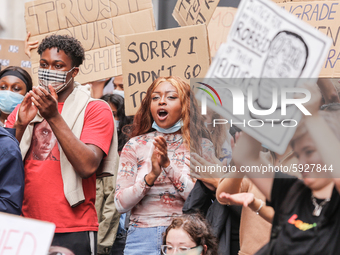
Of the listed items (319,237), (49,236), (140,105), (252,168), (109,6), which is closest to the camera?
(49,236)

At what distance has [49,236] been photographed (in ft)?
4.28

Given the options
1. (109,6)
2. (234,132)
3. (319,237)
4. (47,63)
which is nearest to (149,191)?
(234,132)

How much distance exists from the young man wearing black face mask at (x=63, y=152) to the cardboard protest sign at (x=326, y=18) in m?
1.37

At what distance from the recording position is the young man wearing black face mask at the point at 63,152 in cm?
241

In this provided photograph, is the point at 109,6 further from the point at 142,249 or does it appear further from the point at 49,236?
the point at 49,236

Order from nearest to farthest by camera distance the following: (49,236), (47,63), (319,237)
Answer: (49,236) → (319,237) → (47,63)

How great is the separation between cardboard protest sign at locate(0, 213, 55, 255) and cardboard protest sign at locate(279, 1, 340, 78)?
2.11 meters

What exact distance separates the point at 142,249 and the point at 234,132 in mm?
898

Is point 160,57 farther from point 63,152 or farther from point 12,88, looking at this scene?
point 12,88

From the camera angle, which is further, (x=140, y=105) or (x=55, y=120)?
(x=140, y=105)

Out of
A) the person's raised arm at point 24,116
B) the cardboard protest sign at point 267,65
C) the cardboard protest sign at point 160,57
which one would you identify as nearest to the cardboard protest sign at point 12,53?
the cardboard protest sign at point 160,57

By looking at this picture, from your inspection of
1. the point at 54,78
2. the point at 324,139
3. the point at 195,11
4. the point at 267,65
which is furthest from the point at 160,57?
the point at 324,139

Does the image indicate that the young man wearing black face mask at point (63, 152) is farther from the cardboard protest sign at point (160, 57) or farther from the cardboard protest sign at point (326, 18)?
the cardboard protest sign at point (326, 18)

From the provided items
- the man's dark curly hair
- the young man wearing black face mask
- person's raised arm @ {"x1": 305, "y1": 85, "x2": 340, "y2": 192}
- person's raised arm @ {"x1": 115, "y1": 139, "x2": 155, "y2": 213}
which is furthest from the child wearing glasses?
the man's dark curly hair
